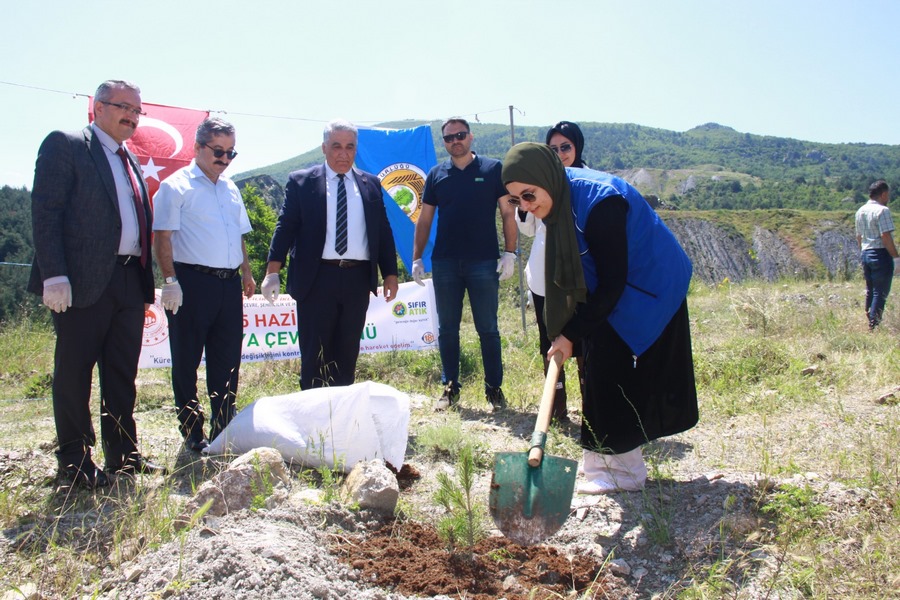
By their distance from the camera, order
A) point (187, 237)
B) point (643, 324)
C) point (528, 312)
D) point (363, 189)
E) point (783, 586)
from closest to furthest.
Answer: point (783, 586), point (643, 324), point (187, 237), point (363, 189), point (528, 312)

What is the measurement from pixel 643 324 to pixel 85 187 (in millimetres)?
2607

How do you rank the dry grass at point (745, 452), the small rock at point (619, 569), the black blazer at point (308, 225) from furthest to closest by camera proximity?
the black blazer at point (308, 225) → the small rock at point (619, 569) → the dry grass at point (745, 452)

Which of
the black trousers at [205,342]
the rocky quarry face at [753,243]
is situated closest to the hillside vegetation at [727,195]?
the rocky quarry face at [753,243]

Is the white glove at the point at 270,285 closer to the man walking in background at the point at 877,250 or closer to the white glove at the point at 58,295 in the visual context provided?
the white glove at the point at 58,295

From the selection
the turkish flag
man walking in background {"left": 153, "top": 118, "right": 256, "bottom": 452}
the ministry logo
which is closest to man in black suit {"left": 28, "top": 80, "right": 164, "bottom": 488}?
man walking in background {"left": 153, "top": 118, "right": 256, "bottom": 452}

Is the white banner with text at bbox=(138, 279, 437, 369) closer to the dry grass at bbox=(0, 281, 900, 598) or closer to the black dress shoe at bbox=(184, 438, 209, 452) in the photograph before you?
the dry grass at bbox=(0, 281, 900, 598)

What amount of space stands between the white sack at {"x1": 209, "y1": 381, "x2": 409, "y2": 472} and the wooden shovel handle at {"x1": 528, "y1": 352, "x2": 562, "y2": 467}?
0.89m

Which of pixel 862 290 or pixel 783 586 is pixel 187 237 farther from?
pixel 862 290

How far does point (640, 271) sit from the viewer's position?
2736mm

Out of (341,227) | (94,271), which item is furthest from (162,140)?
(94,271)

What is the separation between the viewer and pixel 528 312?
1144 centimetres

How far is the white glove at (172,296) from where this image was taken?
3.51 m

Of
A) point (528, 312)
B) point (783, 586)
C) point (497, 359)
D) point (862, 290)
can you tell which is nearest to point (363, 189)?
point (497, 359)

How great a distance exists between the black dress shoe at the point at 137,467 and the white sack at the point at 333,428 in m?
0.32
